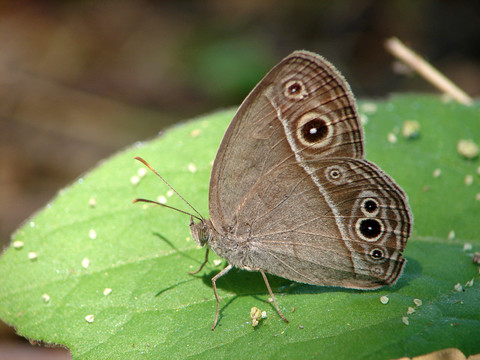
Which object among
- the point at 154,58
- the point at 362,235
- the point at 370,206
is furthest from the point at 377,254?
the point at 154,58

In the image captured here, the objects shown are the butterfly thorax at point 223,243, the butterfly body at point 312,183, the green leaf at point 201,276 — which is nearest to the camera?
the green leaf at point 201,276

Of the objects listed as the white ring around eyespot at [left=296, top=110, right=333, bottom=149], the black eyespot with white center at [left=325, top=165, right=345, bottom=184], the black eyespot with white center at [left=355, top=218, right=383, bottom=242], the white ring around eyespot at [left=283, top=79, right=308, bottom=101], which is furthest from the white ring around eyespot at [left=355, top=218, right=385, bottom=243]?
the white ring around eyespot at [left=283, top=79, right=308, bottom=101]

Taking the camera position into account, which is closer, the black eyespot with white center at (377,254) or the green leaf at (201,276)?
the green leaf at (201,276)

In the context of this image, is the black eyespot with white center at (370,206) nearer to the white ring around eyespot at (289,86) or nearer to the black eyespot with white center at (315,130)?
the black eyespot with white center at (315,130)

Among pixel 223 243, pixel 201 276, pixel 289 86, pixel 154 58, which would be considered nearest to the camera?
pixel 289 86

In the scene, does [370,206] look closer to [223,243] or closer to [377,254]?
[377,254]

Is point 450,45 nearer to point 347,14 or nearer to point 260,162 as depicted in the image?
point 347,14

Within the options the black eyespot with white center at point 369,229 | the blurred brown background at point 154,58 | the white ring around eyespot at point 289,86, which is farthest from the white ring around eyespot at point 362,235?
the blurred brown background at point 154,58
